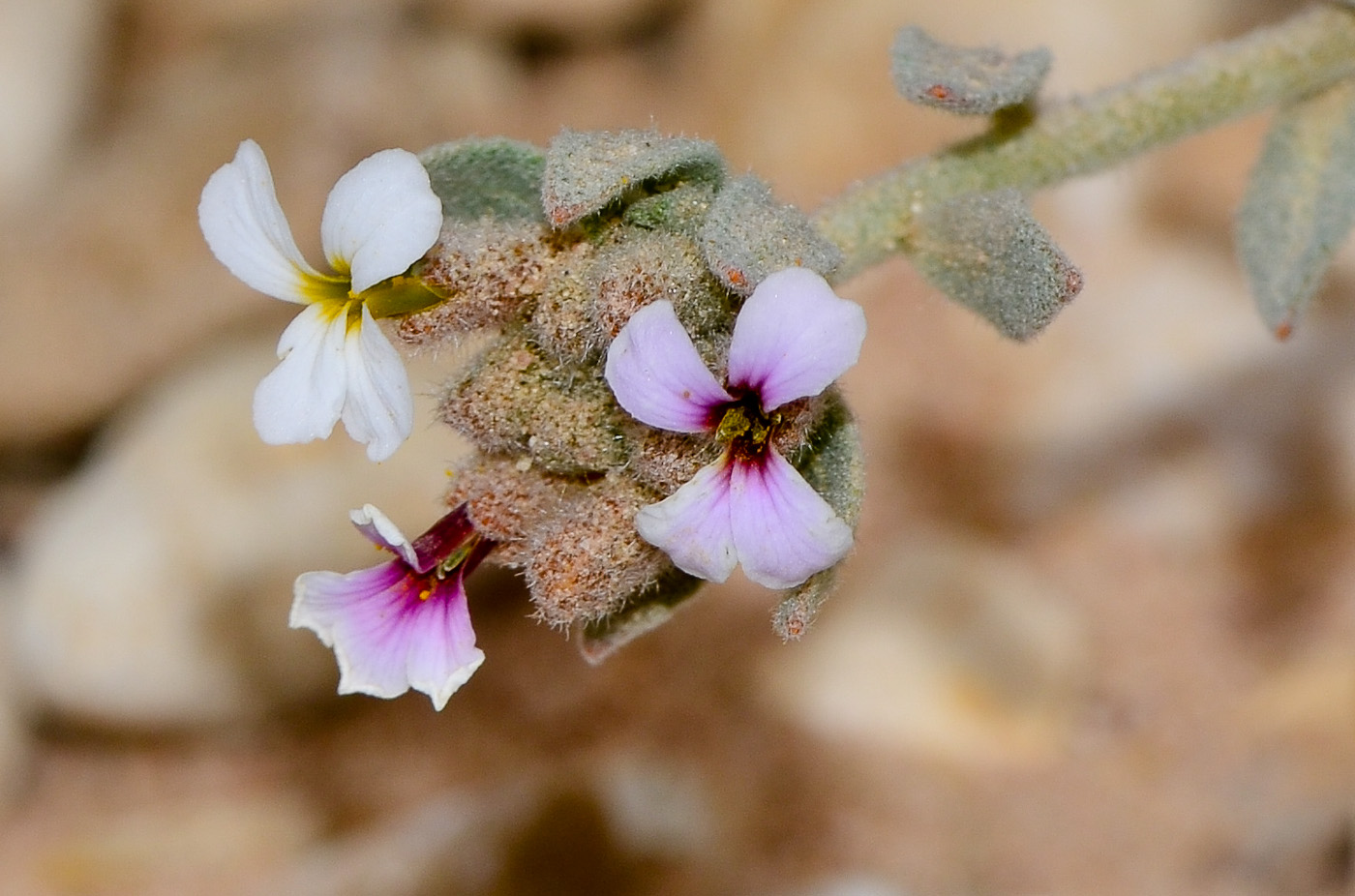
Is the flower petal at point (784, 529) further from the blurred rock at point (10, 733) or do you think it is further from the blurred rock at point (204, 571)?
the blurred rock at point (10, 733)

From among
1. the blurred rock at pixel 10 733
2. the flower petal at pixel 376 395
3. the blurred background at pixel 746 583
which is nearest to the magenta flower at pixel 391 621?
the flower petal at pixel 376 395

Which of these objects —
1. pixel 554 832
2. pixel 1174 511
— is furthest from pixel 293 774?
pixel 1174 511

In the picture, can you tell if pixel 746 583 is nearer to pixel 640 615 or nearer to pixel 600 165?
pixel 640 615

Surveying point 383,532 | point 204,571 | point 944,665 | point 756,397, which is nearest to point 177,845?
point 204,571

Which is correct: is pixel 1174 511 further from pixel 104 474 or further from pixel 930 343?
pixel 104 474

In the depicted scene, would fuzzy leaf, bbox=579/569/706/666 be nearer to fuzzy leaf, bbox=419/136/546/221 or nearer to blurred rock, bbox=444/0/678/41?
fuzzy leaf, bbox=419/136/546/221
